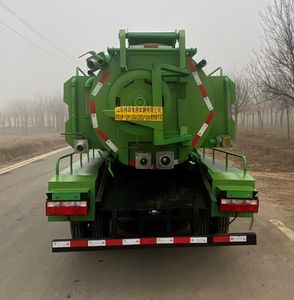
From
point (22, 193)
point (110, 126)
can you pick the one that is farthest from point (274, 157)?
point (110, 126)

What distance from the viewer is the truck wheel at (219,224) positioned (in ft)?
15.0

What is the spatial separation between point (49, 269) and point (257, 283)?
2.34 meters

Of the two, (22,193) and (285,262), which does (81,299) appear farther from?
(22,193)

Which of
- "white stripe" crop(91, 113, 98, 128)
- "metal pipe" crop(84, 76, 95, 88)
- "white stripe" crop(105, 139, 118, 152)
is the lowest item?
"white stripe" crop(105, 139, 118, 152)

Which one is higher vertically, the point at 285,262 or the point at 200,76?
the point at 200,76

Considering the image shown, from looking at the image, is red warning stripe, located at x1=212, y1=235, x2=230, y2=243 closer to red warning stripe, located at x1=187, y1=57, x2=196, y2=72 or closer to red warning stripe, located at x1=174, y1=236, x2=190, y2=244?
red warning stripe, located at x1=174, y1=236, x2=190, y2=244

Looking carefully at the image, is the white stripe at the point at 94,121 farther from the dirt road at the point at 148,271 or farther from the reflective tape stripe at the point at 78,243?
the dirt road at the point at 148,271

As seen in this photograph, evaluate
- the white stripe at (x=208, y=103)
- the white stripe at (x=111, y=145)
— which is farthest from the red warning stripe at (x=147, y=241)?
the white stripe at (x=208, y=103)

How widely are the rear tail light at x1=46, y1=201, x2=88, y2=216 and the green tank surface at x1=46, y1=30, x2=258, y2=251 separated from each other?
10 millimetres

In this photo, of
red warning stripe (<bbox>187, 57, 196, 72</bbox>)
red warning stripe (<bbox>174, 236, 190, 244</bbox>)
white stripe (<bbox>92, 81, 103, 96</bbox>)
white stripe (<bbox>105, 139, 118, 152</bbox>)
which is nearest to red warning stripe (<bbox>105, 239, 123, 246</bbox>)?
red warning stripe (<bbox>174, 236, 190, 244</bbox>)

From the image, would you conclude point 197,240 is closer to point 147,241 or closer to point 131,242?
point 147,241

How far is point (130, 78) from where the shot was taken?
4062mm

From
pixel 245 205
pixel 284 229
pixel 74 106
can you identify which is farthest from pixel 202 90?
pixel 284 229

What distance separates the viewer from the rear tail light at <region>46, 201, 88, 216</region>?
3951mm
